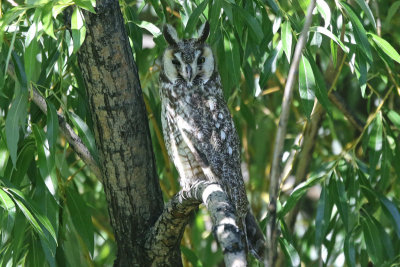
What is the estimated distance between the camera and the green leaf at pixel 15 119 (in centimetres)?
201

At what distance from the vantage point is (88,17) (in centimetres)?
199

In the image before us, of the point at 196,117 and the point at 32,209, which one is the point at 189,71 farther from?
the point at 32,209

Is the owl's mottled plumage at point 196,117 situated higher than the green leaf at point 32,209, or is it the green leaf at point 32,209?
the owl's mottled plumage at point 196,117

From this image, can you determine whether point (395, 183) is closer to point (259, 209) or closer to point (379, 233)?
point (379, 233)

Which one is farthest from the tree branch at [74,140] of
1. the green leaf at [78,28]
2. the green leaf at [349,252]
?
the green leaf at [349,252]

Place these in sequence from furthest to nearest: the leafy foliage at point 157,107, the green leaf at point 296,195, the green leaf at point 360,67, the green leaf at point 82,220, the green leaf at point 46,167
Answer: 1. the green leaf at point 296,195
2. the green leaf at point 82,220
3. the green leaf at point 360,67
4. the green leaf at point 46,167
5. the leafy foliage at point 157,107

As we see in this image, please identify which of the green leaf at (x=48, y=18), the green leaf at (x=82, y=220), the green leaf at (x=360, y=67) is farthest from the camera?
the green leaf at (x=82, y=220)

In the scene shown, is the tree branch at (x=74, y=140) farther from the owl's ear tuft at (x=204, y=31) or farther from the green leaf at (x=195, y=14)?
the owl's ear tuft at (x=204, y=31)

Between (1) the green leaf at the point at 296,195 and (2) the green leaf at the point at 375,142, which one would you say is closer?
(1) the green leaf at the point at 296,195

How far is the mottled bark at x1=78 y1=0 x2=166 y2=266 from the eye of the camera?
6.60 ft

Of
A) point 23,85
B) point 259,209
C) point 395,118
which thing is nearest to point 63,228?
point 23,85

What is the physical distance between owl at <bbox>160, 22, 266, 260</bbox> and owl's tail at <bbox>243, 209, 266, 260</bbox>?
37mm

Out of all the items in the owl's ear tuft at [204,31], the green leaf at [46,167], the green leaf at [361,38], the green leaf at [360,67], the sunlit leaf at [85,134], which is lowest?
the green leaf at [46,167]

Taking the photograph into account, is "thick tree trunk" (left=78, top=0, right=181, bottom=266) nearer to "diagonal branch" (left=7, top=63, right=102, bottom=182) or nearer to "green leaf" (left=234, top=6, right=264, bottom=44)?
"diagonal branch" (left=7, top=63, right=102, bottom=182)
